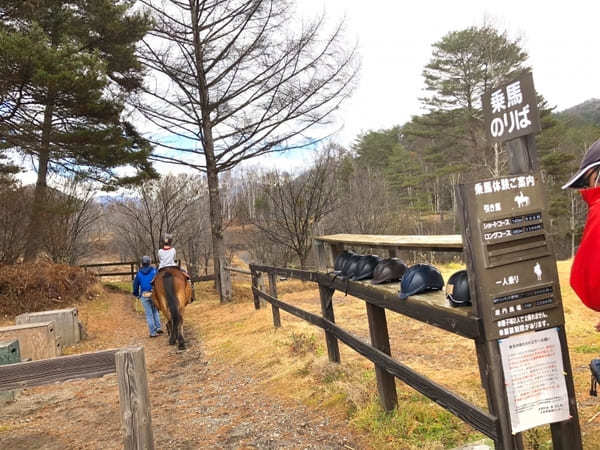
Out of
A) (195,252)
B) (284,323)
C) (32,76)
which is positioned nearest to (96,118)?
(32,76)

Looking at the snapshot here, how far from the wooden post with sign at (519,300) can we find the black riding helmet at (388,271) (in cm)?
131

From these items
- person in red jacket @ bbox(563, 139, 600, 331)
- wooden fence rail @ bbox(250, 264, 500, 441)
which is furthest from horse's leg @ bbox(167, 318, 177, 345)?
person in red jacket @ bbox(563, 139, 600, 331)

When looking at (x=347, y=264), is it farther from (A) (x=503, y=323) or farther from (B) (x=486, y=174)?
(B) (x=486, y=174)

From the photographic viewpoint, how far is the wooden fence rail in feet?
8.41

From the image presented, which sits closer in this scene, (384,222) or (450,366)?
(450,366)

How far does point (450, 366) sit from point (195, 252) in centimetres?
2590

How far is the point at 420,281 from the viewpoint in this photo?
321cm

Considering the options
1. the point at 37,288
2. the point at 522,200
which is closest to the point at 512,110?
the point at 522,200

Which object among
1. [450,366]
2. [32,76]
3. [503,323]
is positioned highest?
[32,76]

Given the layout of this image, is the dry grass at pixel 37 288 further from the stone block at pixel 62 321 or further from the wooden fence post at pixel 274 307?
the wooden fence post at pixel 274 307

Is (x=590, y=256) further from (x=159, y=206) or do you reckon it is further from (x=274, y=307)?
(x=159, y=206)

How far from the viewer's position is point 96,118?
11625 millimetres

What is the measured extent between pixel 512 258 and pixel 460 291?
40cm

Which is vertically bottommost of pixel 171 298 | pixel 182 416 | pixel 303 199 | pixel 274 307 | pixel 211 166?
pixel 182 416
